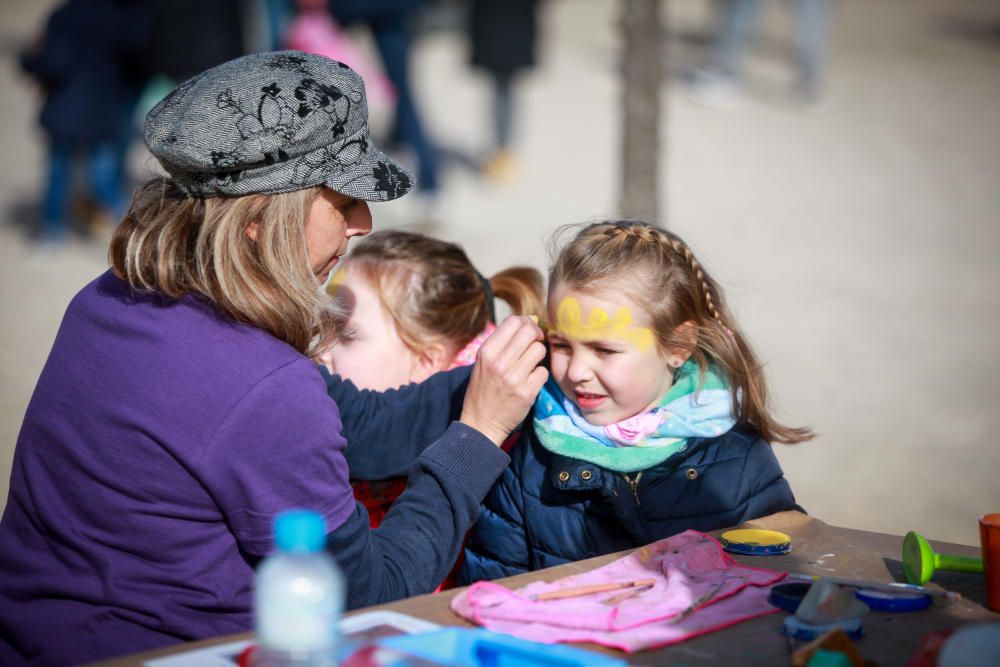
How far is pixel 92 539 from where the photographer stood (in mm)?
1910

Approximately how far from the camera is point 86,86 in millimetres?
7570

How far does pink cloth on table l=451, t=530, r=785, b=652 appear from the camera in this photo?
68.4 inches

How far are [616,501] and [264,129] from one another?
997 mm

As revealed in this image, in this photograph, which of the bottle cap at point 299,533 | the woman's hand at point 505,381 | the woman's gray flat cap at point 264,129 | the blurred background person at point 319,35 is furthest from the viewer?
the blurred background person at point 319,35

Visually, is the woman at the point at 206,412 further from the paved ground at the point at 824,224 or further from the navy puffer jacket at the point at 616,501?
the paved ground at the point at 824,224

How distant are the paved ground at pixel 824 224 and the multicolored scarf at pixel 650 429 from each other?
6.29 ft

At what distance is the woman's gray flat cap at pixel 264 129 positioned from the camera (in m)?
1.96

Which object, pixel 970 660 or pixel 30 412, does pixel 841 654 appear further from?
pixel 30 412

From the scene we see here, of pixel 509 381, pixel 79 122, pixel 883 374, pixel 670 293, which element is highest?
pixel 79 122

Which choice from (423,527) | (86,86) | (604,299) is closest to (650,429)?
(604,299)

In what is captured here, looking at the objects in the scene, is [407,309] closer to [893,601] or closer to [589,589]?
[589,589]

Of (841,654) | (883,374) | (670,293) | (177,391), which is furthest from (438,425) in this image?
(883,374)

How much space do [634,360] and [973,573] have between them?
755 mm

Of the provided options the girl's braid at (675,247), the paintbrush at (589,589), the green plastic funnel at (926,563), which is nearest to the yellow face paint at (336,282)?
the girl's braid at (675,247)
